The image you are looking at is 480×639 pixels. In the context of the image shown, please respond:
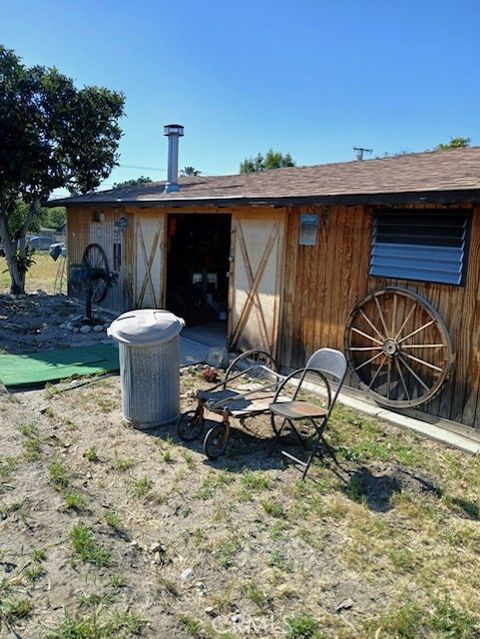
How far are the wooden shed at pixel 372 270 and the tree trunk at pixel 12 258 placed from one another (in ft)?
19.0

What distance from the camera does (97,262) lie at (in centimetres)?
1160

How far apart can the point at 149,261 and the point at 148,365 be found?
196 inches

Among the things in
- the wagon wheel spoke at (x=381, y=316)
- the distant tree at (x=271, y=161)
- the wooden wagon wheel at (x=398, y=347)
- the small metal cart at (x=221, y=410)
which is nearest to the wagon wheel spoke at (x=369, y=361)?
the wooden wagon wheel at (x=398, y=347)

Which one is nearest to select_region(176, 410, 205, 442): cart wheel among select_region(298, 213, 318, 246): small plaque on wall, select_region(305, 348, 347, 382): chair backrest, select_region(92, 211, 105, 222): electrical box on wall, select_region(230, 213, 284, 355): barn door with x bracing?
select_region(305, 348, 347, 382): chair backrest

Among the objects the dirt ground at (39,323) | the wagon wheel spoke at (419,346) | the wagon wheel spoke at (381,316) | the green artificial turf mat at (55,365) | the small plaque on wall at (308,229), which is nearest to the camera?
the wagon wheel spoke at (419,346)

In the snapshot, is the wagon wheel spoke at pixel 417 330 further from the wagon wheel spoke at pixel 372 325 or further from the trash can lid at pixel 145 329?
the trash can lid at pixel 145 329

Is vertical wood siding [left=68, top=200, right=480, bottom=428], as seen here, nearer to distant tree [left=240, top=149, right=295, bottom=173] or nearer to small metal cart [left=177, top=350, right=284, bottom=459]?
small metal cart [left=177, top=350, right=284, bottom=459]

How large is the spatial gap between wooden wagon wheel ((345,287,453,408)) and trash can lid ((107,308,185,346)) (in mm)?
2111

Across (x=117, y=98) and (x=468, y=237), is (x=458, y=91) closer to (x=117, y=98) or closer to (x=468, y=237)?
(x=117, y=98)

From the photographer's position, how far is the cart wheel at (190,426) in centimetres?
473

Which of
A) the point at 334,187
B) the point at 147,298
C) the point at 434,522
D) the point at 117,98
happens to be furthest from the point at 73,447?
the point at 117,98

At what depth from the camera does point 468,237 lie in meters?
4.70

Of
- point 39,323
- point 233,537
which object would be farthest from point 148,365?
point 39,323

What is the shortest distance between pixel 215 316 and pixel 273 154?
1150 inches
